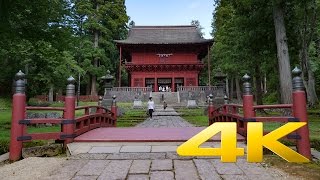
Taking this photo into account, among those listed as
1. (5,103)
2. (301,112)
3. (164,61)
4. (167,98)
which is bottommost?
(5,103)

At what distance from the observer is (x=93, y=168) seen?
449 centimetres

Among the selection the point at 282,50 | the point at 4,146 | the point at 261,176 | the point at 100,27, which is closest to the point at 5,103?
the point at 100,27

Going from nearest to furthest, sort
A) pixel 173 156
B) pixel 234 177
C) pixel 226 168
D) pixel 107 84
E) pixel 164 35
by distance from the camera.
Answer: pixel 234 177 < pixel 226 168 < pixel 173 156 < pixel 107 84 < pixel 164 35

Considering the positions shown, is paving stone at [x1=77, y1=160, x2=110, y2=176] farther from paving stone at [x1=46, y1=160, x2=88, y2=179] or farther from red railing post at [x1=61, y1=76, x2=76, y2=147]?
red railing post at [x1=61, y1=76, x2=76, y2=147]

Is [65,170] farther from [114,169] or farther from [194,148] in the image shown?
[194,148]

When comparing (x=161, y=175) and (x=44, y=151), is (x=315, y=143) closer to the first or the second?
(x=161, y=175)

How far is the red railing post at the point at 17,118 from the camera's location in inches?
211

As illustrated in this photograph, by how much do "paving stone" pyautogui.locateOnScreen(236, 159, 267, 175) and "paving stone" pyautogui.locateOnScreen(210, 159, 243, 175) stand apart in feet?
0.28

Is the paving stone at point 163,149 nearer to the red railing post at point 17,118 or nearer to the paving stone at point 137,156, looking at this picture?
the paving stone at point 137,156

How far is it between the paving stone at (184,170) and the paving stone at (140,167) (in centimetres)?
44

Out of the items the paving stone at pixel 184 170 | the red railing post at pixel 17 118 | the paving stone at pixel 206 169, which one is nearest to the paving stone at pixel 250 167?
the paving stone at pixel 206 169

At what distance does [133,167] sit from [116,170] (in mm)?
289

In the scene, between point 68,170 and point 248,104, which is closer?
point 68,170

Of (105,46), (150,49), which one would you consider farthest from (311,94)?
(105,46)
